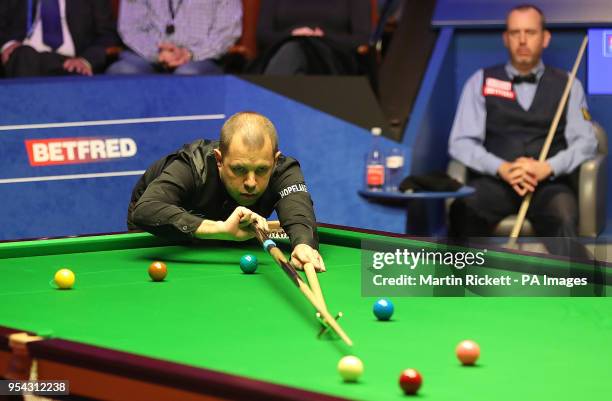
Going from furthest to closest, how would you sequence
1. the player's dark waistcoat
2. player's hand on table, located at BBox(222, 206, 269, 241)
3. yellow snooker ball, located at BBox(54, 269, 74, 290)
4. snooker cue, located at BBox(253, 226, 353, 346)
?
the player's dark waistcoat, player's hand on table, located at BBox(222, 206, 269, 241), yellow snooker ball, located at BBox(54, 269, 74, 290), snooker cue, located at BBox(253, 226, 353, 346)

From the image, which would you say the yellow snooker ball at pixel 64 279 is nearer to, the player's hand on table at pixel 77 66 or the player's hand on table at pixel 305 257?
the player's hand on table at pixel 305 257

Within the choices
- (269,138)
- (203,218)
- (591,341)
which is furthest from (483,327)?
(203,218)

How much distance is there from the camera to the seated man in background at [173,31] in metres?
5.96

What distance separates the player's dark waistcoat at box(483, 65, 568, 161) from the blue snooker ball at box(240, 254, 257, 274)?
104 inches

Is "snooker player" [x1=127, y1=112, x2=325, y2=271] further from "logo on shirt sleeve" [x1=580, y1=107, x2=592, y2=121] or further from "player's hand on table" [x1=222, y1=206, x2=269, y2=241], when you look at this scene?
"logo on shirt sleeve" [x1=580, y1=107, x2=592, y2=121]

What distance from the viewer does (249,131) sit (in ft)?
11.3

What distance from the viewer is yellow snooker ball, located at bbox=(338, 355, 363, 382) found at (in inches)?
81.0

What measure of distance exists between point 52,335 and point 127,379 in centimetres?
32

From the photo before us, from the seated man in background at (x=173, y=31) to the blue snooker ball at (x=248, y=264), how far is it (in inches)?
112

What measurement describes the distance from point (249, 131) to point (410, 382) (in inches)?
62.8

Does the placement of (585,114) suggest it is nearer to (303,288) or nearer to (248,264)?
(248,264)

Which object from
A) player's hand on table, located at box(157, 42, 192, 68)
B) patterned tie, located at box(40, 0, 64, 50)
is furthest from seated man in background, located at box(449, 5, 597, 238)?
patterned tie, located at box(40, 0, 64, 50)

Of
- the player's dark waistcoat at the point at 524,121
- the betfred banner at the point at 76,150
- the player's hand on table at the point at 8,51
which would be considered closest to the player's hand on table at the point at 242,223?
the betfred banner at the point at 76,150

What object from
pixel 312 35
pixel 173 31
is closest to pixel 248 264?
pixel 312 35
